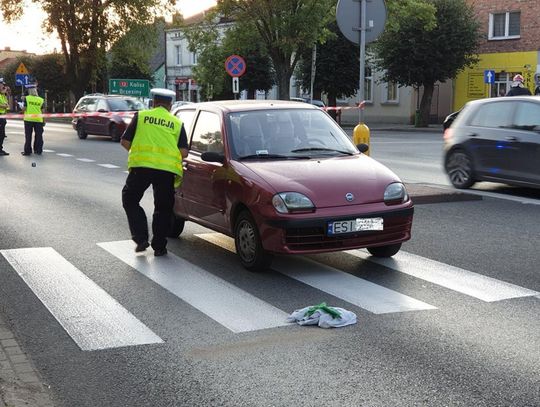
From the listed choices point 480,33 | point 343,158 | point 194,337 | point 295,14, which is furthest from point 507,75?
point 194,337

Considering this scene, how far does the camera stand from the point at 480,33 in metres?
46.8

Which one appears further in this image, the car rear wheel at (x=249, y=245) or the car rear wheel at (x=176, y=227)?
the car rear wheel at (x=176, y=227)

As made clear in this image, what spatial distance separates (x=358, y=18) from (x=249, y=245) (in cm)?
560

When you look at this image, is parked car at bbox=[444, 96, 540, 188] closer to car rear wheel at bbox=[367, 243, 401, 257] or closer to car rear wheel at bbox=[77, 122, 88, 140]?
car rear wheel at bbox=[367, 243, 401, 257]

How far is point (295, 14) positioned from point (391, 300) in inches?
1372

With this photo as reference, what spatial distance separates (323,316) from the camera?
5859mm

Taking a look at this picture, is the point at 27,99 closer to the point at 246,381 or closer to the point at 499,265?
the point at 499,265

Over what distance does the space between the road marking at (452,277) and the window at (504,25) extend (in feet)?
134

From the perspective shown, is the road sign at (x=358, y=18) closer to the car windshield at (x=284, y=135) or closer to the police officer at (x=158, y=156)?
the car windshield at (x=284, y=135)

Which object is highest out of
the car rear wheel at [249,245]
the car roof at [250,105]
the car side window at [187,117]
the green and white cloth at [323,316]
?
the car roof at [250,105]

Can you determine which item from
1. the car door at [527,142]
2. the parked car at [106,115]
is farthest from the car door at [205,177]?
the parked car at [106,115]

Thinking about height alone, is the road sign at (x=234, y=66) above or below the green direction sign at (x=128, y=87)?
above

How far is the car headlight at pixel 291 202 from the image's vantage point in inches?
286

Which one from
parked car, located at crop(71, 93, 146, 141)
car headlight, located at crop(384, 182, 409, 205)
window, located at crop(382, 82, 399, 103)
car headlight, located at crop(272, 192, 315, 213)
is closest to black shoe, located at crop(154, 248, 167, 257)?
car headlight, located at crop(272, 192, 315, 213)
